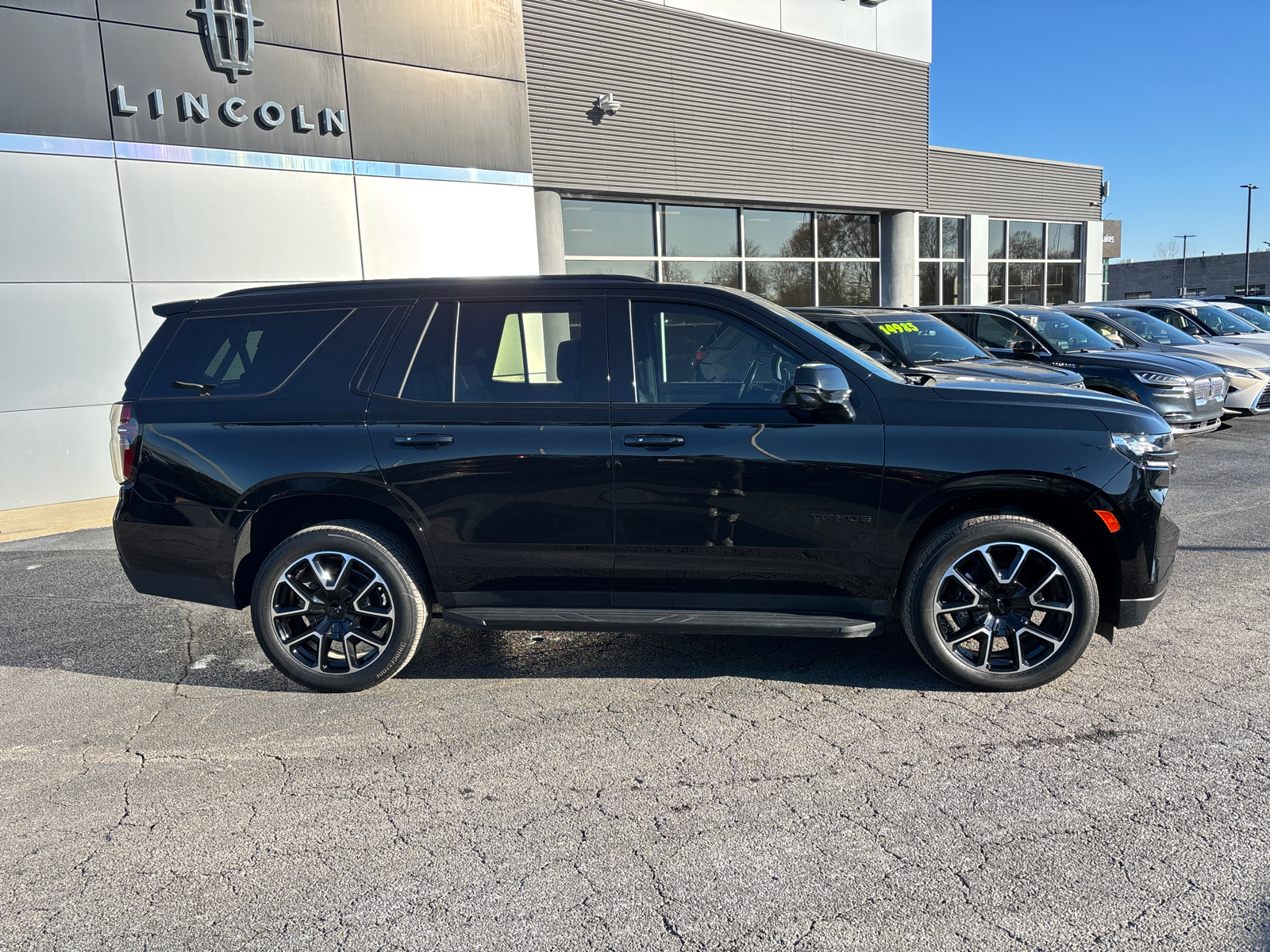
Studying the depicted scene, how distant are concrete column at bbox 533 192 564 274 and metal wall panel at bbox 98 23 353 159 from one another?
3.86 metres

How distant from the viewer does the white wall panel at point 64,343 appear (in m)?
9.49

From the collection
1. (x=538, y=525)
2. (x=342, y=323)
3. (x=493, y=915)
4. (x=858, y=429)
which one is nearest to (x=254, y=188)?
(x=342, y=323)

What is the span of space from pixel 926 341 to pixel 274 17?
848 centimetres

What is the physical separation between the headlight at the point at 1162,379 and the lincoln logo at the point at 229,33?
11.1m

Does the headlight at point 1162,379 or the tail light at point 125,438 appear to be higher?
the tail light at point 125,438

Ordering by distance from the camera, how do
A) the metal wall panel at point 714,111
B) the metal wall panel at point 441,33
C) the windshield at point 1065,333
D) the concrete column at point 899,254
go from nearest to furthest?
1. the metal wall panel at point 441,33
2. the windshield at point 1065,333
3. the metal wall panel at point 714,111
4. the concrete column at point 899,254

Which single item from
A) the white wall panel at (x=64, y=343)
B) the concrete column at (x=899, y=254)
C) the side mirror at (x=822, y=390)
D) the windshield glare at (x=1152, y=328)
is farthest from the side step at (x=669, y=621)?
the concrete column at (x=899, y=254)

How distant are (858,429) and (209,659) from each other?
369cm

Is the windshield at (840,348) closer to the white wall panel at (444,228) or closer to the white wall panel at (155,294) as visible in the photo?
the white wall panel at (155,294)

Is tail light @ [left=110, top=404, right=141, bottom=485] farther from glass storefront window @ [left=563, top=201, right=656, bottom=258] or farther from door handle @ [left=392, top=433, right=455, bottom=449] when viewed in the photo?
glass storefront window @ [left=563, top=201, right=656, bottom=258]

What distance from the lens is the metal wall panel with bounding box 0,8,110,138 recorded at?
9.15 m

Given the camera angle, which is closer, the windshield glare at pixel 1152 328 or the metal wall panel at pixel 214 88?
the metal wall panel at pixel 214 88

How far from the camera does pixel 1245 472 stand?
9.15m

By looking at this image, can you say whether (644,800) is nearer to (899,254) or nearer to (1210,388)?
(1210,388)
